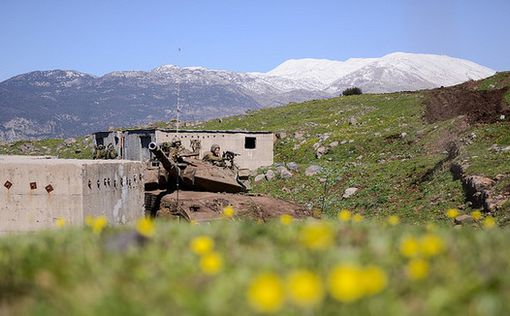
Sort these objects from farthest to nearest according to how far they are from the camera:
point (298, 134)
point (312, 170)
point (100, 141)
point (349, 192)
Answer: point (298, 134) → point (100, 141) → point (312, 170) → point (349, 192)

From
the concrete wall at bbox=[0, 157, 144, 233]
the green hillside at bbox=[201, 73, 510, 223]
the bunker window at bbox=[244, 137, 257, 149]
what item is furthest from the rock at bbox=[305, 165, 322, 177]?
the concrete wall at bbox=[0, 157, 144, 233]

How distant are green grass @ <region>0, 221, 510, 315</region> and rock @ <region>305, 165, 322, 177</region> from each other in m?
31.2

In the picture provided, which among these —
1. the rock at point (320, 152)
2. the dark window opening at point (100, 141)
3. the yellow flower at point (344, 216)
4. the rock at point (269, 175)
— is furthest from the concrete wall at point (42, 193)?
the dark window opening at point (100, 141)

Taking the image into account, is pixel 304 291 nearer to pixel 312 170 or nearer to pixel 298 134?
pixel 312 170

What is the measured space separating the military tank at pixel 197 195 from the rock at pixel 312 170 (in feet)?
46.1

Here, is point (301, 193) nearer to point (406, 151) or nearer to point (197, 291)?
point (406, 151)

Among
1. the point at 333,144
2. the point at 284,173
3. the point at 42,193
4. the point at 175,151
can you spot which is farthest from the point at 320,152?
the point at 42,193

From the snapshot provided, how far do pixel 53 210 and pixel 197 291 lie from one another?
10610mm

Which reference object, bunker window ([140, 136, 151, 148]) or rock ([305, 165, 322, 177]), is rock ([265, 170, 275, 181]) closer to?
rock ([305, 165, 322, 177])

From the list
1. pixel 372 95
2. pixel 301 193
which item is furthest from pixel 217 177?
pixel 372 95

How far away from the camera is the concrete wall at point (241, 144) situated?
135 ft

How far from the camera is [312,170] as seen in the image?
38.1 meters

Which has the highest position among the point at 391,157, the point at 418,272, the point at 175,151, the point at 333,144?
the point at 418,272

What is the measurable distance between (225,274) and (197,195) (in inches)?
650
